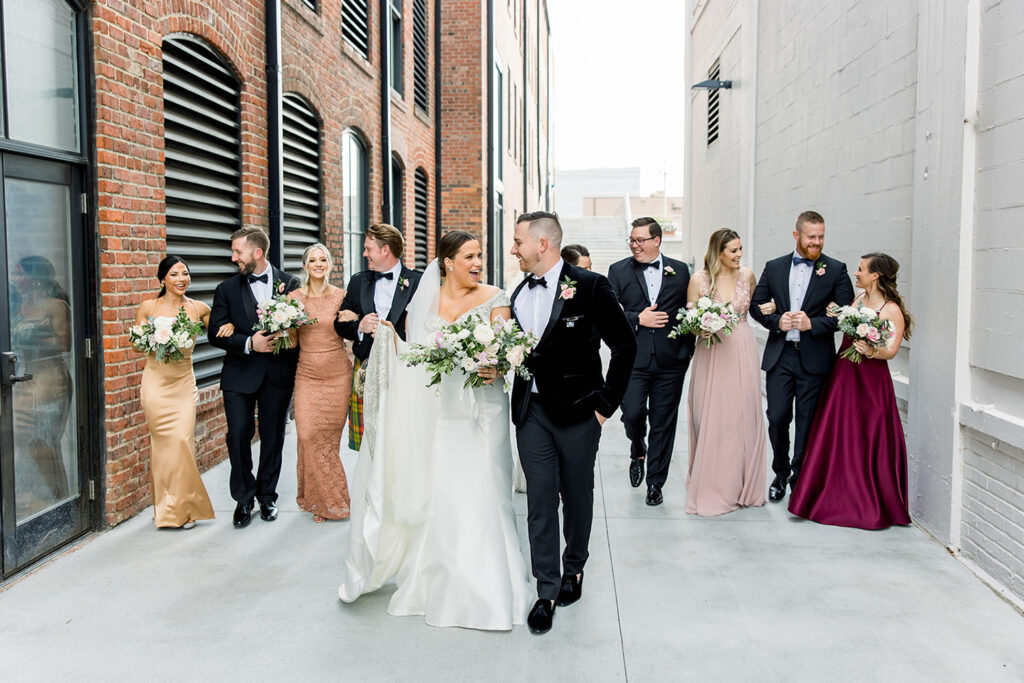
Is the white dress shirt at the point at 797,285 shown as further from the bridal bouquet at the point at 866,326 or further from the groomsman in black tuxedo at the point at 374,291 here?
the groomsman in black tuxedo at the point at 374,291

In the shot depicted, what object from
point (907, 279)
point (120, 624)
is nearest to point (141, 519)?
point (120, 624)

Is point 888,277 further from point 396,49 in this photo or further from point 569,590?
point 396,49

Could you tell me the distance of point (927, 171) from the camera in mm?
6105

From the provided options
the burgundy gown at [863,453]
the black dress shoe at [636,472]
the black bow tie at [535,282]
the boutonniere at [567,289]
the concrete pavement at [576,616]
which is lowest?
the concrete pavement at [576,616]

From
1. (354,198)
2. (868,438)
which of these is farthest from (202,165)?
(868,438)

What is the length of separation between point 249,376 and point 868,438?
4376 millimetres

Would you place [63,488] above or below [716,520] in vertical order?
above

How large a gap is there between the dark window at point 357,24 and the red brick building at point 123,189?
0.21 metres

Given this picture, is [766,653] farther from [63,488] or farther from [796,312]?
[63,488]

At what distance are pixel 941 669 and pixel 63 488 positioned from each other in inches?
204

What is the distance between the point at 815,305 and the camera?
6.64 m

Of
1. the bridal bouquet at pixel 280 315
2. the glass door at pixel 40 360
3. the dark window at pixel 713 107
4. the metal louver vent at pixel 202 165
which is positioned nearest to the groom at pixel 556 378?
the bridal bouquet at pixel 280 315

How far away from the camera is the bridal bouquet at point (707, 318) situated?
6359 millimetres

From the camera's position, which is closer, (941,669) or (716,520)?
(941,669)
